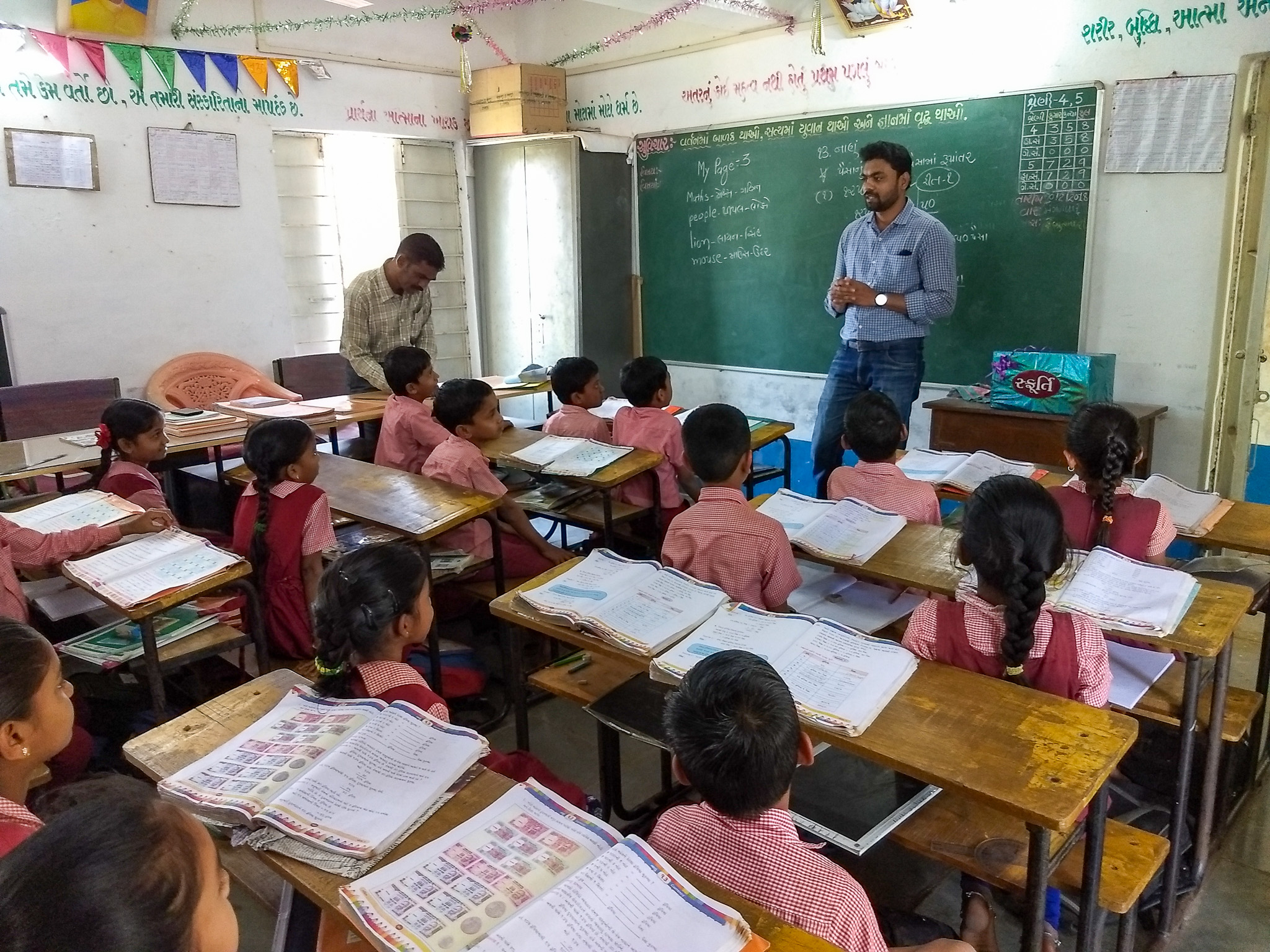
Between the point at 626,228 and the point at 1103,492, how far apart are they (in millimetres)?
4137

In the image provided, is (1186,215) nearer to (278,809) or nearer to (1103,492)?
(1103,492)

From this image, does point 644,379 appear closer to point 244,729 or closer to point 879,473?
point 879,473

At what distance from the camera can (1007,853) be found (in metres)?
1.45

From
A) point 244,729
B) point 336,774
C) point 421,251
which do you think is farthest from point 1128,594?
point 421,251

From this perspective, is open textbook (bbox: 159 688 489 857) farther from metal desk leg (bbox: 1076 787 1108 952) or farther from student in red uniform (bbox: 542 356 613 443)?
student in red uniform (bbox: 542 356 613 443)

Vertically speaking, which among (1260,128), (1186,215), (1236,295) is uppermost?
(1260,128)

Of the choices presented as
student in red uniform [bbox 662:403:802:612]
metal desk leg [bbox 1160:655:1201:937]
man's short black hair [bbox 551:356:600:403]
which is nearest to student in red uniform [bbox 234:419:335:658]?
student in red uniform [bbox 662:403:802:612]

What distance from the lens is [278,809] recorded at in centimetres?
117

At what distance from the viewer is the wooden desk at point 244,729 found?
998 millimetres

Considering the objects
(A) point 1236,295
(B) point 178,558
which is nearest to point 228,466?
(B) point 178,558

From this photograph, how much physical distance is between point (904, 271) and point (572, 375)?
1.36 m

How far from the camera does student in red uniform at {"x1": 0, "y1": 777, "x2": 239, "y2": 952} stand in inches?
Result: 27.4

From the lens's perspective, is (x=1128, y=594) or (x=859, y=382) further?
(x=859, y=382)

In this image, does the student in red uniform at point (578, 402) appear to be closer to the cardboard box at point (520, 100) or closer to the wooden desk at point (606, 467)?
the wooden desk at point (606, 467)
